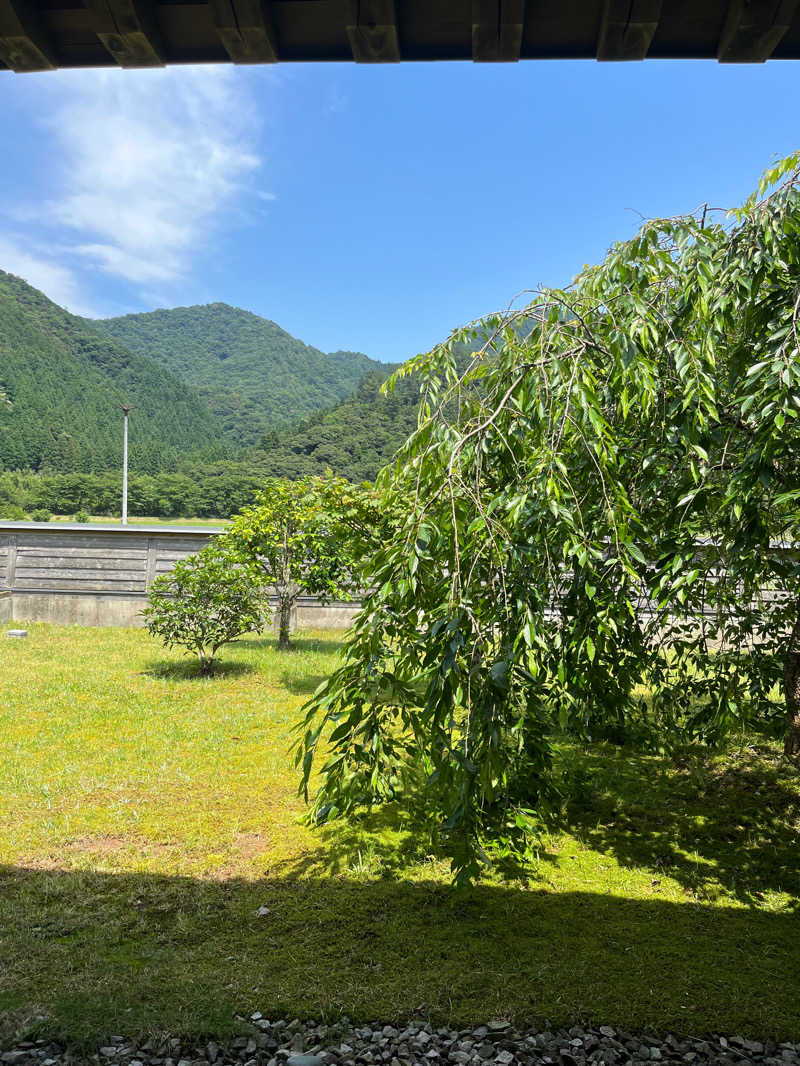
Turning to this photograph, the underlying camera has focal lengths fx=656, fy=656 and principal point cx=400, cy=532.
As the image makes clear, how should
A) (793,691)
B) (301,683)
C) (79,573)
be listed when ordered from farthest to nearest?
(79,573) → (301,683) → (793,691)

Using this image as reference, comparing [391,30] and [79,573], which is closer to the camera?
[391,30]

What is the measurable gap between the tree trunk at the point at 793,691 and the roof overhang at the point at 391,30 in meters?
2.60

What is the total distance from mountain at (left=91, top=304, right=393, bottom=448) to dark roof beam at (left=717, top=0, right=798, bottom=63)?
53.0m

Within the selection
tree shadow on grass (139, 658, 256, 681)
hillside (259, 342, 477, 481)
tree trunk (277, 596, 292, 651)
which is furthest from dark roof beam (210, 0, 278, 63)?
hillside (259, 342, 477, 481)

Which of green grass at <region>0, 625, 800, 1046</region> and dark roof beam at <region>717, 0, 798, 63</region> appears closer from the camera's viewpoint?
dark roof beam at <region>717, 0, 798, 63</region>

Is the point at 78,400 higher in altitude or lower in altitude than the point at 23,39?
higher

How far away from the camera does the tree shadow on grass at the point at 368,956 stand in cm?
233

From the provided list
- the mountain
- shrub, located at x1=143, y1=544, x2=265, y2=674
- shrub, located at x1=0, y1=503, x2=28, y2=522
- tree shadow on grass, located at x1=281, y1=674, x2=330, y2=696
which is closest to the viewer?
tree shadow on grass, located at x1=281, y1=674, x2=330, y2=696

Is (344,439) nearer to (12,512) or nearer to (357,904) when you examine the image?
(12,512)

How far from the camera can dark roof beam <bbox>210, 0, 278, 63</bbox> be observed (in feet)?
5.48

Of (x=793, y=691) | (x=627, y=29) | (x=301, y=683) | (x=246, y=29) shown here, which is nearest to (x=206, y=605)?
(x=301, y=683)

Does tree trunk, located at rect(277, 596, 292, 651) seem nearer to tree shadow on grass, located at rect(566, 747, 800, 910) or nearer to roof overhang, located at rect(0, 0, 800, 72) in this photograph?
tree shadow on grass, located at rect(566, 747, 800, 910)

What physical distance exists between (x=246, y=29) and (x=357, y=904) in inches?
134

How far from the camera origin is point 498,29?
1.68 metres
